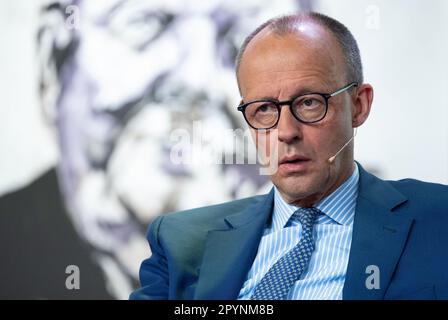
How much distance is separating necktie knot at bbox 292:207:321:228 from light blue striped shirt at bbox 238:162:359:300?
0.01m

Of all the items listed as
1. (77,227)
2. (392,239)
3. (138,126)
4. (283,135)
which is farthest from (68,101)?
(392,239)

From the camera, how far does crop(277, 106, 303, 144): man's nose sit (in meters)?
1.60

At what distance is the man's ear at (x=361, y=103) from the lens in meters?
1.80

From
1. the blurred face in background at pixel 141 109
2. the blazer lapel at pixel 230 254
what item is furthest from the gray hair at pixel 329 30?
the blurred face in background at pixel 141 109

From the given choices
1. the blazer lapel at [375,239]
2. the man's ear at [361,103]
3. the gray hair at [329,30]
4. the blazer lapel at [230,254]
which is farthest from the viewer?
the man's ear at [361,103]

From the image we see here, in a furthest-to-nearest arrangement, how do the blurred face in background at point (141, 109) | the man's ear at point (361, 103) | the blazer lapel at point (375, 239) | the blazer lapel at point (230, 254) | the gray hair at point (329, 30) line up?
the blurred face in background at point (141, 109) → the man's ear at point (361, 103) → the gray hair at point (329, 30) → the blazer lapel at point (230, 254) → the blazer lapel at point (375, 239)

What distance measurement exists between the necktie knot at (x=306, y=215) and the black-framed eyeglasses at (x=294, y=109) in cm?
22

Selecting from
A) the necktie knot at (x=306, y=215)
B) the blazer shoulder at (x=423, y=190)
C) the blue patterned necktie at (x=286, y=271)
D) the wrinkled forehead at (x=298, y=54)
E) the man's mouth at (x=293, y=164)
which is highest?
the wrinkled forehead at (x=298, y=54)

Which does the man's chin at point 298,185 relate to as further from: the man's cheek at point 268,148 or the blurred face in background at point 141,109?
the blurred face in background at point 141,109

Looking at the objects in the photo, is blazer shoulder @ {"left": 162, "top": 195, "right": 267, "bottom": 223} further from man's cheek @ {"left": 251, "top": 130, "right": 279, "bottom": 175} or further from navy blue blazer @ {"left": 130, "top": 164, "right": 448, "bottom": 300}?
man's cheek @ {"left": 251, "top": 130, "right": 279, "bottom": 175}

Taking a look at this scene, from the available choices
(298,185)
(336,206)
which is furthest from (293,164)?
(336,206)

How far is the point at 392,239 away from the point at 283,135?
348 mm
